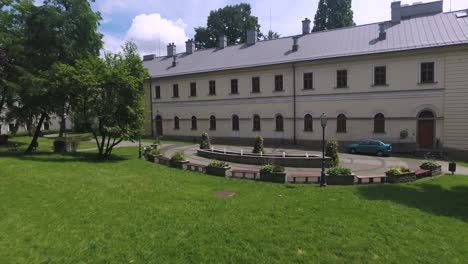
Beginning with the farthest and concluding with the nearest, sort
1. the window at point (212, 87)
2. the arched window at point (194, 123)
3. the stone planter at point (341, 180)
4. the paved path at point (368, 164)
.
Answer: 1. the arched window at point (194, 123)
2. the window at point (212, 87)
3. the paved path at point (368, 164)
4. the stone planter at point (341, 180)

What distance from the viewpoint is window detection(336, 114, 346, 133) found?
27812 millimetres

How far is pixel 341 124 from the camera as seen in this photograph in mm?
27953

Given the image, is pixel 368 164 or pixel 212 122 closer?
pixel 368 164

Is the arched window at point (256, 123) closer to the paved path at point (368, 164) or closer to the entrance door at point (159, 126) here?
the paved path at point (368, 164)

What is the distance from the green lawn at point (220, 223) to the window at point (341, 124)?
15.4 meters

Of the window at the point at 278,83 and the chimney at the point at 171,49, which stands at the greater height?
the chimney at the point at 171,49

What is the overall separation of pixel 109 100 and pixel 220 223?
47.7 ft

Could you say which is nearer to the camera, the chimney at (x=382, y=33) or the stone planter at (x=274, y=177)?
the stone planter at (x=274, y=177)

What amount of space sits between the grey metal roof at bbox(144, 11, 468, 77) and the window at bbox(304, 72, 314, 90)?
151cm

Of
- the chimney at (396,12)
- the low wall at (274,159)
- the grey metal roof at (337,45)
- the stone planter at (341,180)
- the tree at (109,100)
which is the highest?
the chimney at (396,12)

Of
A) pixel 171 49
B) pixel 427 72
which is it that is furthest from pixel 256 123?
pixel 171 49

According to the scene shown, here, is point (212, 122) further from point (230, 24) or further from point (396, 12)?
point (230, 24)

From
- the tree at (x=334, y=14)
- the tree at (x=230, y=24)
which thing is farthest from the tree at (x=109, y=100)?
the tree at (x=334, y=14)

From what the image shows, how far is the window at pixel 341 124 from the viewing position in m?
27.8
